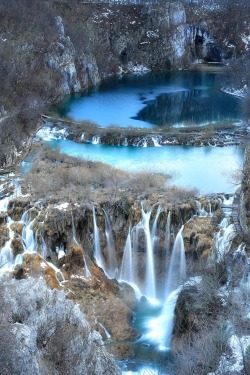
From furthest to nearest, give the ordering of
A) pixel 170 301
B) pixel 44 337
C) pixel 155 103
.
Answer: pixel 155 103, pixel 170 301, pixel 44 337

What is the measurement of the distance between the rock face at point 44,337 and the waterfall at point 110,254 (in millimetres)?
9365

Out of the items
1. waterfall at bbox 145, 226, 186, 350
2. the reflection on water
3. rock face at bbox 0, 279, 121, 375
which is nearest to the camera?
rock face at bbox 0, 279, 121, 375

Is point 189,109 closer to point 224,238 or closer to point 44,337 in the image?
point 224,238

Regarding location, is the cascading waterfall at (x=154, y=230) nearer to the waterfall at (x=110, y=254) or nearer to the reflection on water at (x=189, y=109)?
the waterfall at (x=110, y=254)

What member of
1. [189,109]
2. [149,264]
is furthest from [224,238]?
[189,109]

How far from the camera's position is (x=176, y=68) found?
7444cm

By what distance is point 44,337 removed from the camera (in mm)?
13914

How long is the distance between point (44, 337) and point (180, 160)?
24176 mm

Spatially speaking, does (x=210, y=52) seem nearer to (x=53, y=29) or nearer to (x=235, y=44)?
(x=235, y=44)

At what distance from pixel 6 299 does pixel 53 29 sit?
5027 cm

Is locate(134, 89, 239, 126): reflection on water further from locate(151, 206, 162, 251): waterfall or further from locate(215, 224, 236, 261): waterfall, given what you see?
locate(215, 224, 236, 261): waterfall

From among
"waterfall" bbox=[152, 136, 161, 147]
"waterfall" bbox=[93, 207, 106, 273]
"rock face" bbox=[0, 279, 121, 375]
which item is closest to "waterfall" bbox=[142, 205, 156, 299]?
"waterfall" bbox=[93, 207, 106, 273]

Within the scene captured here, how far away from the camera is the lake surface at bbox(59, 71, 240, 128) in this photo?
48325 mm

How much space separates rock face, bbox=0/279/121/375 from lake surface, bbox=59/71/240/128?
31604mm
